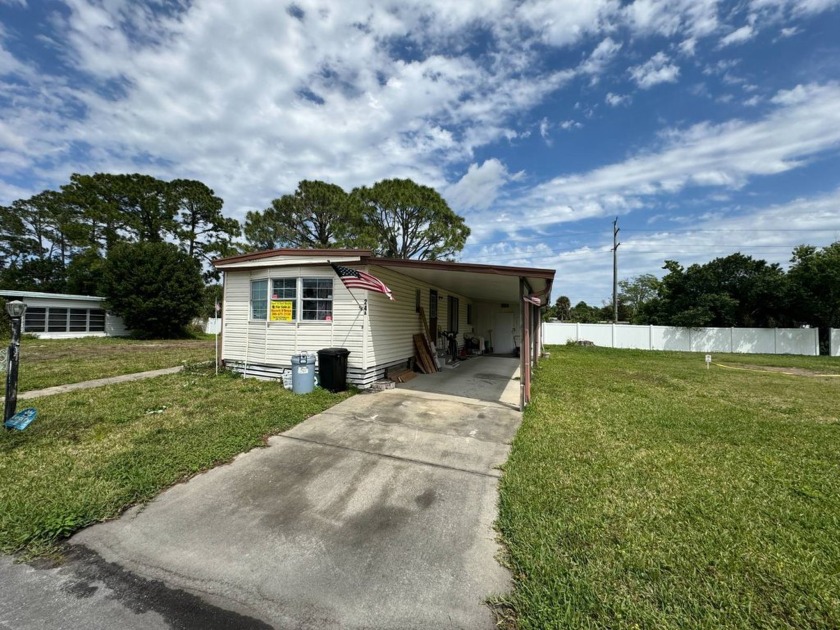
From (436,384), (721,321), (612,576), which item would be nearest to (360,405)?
(436,384)

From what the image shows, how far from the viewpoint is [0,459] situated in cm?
385

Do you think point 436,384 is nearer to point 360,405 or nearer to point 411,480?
point 360,405

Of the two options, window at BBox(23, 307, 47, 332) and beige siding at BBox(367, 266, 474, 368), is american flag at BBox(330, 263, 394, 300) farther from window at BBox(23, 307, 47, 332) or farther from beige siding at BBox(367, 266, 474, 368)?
window at BBox(23, 307, 47, 332)

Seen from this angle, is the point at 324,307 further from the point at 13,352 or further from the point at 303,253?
the point at 13,352

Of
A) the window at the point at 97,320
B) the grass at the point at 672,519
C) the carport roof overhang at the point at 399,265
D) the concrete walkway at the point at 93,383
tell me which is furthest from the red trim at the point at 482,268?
the window at the point at 97,320

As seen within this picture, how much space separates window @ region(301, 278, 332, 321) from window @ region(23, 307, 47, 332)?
22.4m

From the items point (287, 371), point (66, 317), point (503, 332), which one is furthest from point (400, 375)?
point (66, 317)

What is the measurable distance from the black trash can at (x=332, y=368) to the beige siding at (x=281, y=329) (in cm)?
34

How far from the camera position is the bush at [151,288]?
21812 mm

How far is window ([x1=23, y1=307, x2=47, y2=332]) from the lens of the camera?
1983 centimetres

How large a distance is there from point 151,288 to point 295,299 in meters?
19.6

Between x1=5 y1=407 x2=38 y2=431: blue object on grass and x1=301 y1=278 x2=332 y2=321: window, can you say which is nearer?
x1=5 y1=407 x2=38 y2=431: blue object on grass

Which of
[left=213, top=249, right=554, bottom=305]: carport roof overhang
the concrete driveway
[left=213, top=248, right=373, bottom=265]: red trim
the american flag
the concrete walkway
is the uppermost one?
[left=213, top=248, right=373, bottom=265]: red trim

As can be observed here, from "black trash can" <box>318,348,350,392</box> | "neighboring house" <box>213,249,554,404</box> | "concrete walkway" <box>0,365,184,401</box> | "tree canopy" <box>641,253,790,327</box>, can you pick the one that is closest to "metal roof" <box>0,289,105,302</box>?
"concrete walkway" <box>0,365,184,401</box>
